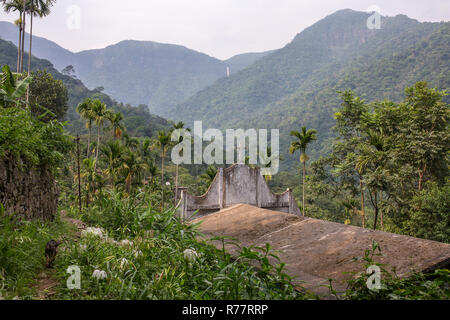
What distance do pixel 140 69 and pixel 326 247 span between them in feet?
591

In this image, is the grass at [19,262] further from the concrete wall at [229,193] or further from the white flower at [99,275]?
the concrete wall at [229,193]

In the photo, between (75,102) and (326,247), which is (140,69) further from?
(326,247)

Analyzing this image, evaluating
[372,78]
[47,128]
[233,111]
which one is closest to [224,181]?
[47,128]

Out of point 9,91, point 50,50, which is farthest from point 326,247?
point 50,50

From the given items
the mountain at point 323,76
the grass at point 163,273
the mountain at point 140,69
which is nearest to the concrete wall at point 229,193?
the grass at point 163,273

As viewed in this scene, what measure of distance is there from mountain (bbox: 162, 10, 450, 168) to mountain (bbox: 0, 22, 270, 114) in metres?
32.3

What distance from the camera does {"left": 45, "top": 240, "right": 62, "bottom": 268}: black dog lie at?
3.14m

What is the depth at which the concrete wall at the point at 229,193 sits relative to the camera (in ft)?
24.9

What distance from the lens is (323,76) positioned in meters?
90.3

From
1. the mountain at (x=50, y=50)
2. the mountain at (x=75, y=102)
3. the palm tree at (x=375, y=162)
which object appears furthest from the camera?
the mountain at (x=50, y=50)

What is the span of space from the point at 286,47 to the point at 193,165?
273 feet

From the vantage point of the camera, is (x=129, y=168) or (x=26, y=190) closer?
(x=26, y=190)

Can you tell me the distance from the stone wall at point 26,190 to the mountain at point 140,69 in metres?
125
